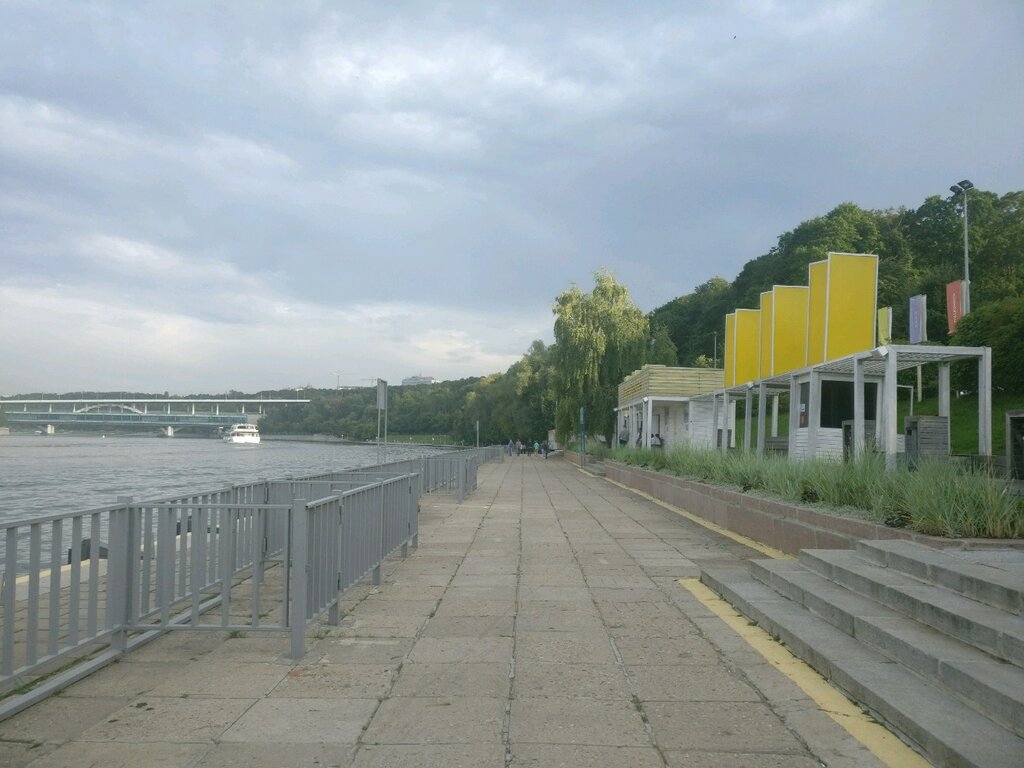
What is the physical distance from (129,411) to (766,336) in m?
70.5

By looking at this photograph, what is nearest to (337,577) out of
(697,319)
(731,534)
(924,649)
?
→ (924,649)

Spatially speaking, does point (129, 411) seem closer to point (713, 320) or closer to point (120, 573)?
point (713, 320)

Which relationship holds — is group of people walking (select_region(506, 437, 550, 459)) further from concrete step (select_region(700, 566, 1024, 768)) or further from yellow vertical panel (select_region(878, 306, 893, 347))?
concrete step (select_region(700, 566, 1024, 768))

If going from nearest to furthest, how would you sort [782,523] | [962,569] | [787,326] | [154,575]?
[962,569], [154,575], [782,523], [787,326]

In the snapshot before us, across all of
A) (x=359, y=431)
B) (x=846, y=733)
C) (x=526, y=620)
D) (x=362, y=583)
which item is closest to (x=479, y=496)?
(x=362, y=583)

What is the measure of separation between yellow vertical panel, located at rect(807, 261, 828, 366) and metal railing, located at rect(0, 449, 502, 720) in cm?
1325

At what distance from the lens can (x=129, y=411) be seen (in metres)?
80.1

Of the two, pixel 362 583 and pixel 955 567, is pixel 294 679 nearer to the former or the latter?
pixel 362 583

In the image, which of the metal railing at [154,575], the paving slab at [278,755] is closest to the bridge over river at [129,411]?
the metal railing at [154,575]

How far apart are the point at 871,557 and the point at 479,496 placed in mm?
15421

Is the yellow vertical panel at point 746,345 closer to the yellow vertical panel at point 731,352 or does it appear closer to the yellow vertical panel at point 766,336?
the yellow vertical panel at point 731,352

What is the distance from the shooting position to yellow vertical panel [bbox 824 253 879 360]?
18.0m

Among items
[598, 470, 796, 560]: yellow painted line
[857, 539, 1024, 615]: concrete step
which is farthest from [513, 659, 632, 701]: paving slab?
[598, 470, 796, 560]: yellow painted line

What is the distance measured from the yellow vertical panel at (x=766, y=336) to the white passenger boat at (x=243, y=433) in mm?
98445
